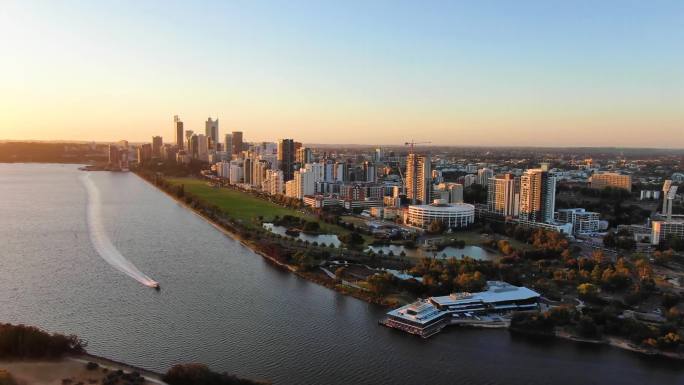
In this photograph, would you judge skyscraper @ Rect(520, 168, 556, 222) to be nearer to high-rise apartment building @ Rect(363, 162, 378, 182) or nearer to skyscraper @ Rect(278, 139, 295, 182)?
high-rise apartment building @ Rect(363, 162, 378, 182)

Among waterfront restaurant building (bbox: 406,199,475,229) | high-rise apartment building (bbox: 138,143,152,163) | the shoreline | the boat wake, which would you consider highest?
high-rise apartment building (bbox: 138,143,152,163)

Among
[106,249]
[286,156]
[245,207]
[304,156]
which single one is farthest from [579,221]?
[304,156]

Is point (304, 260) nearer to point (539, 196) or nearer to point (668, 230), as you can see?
point (539, 196)

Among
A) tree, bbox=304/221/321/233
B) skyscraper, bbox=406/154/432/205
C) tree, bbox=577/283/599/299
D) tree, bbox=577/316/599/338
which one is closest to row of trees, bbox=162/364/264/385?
tree, bbox=577/316/599/338

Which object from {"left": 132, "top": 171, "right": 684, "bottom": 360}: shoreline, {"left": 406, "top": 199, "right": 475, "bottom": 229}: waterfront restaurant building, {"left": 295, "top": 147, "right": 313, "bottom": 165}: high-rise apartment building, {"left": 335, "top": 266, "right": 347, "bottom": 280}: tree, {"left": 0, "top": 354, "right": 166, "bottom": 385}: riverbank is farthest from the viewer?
{"left": 295, "top": 147, "right": 313, "bottom": 165}: high-rise apartment building

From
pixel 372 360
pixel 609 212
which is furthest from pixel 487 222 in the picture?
pixel 372 360

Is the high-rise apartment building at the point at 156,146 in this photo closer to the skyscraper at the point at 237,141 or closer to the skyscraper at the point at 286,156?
the skyscraper at the point at 237,141

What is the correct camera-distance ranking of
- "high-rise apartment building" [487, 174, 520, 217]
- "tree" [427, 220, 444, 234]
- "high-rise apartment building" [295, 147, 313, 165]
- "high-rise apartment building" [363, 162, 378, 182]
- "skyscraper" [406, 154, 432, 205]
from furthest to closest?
1. "high-rise apartment building" [295, 147, 313, 165]
2. "high-rise apartment building" [363, 162, 378, 182]
3. "skyscraper" [406, 154, 432, 205]
4. "high-rise apartment building" [487, 174, 520, 217]
5. "tree" [427, 220, 444, 234]
